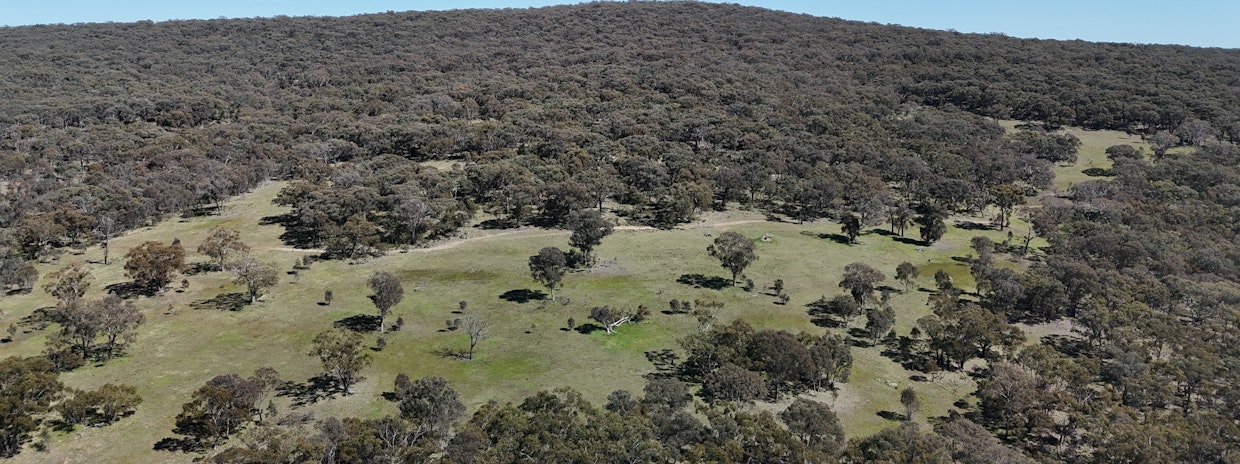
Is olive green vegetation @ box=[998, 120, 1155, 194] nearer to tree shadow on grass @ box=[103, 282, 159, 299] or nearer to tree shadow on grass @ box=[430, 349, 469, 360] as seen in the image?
tree shadow on grass @ box=[430, 349, 469, 360]

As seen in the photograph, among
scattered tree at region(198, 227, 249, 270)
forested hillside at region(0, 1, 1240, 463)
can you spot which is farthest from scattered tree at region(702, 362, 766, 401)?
scattered tree at region(198, 227, 249, 270)

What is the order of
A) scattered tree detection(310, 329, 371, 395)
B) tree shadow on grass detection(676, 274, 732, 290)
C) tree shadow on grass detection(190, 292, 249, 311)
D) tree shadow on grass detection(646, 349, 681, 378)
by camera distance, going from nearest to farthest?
scattered tree detection(310, 329, 371, 395), tree shadow on grass detection(646, 349, 681, 378), tree shadow on grass detection(190, 292, 249, 311), tree shadow on grass detection(676, 274, 732, 290)

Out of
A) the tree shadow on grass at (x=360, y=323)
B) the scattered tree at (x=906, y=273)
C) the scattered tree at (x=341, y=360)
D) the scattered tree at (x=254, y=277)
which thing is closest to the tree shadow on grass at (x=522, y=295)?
the tree shadow on grass at (x=360, y=323)

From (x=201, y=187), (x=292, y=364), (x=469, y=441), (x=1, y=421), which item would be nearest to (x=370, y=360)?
(x=292, y=364)

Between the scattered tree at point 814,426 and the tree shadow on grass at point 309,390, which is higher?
the scattered tree at point 814,426

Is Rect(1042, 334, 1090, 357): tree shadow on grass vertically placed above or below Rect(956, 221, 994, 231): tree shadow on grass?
below

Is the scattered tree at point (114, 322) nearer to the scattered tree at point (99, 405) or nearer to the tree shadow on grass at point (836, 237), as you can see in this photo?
the scattered tree at point (99, 405)

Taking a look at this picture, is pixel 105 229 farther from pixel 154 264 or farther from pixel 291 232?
pixel 154 264

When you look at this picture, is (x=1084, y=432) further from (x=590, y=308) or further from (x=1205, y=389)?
(x=590, y=308)
